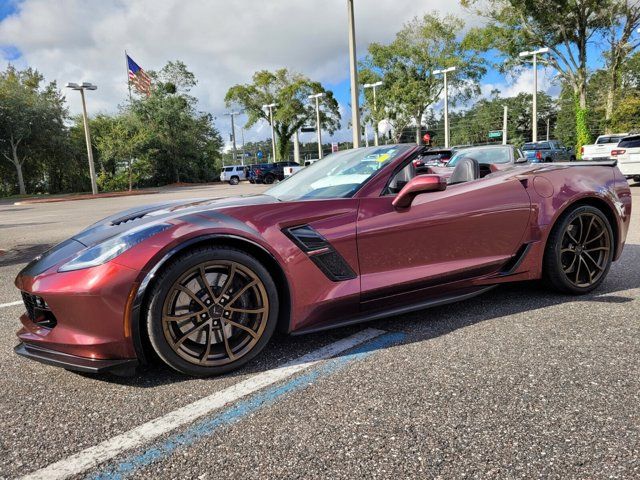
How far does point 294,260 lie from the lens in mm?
2654

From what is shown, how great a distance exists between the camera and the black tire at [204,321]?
2371 mm

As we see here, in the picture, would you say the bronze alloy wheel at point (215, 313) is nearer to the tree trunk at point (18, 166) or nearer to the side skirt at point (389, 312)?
the side skirt at point (389, 312)

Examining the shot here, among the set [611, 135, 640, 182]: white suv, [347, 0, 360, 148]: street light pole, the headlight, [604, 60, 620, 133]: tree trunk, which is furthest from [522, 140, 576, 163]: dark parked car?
the headlight

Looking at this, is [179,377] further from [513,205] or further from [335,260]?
[513,205]

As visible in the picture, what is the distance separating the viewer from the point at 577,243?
149 inches

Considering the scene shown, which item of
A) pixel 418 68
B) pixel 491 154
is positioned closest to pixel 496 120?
pixel 418 68

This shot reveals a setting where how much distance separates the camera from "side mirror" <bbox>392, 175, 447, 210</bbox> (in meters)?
2.90

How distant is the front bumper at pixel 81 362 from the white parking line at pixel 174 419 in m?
0.35

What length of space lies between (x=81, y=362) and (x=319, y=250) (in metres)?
1.33

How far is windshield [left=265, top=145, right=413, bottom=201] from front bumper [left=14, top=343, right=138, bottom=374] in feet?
4.56

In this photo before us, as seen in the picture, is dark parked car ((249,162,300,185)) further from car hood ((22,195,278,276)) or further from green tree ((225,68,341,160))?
car hood ((22,195,278,276))

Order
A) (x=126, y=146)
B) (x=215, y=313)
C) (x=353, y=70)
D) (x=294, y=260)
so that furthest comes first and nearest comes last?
(x=126, y=146), (x=353, y=70), (x=294, y=260), (x=215, y=313)

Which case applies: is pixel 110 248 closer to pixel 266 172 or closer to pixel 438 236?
pixel 438 236

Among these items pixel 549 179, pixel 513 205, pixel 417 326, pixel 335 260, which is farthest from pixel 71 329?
pixel 549 179
